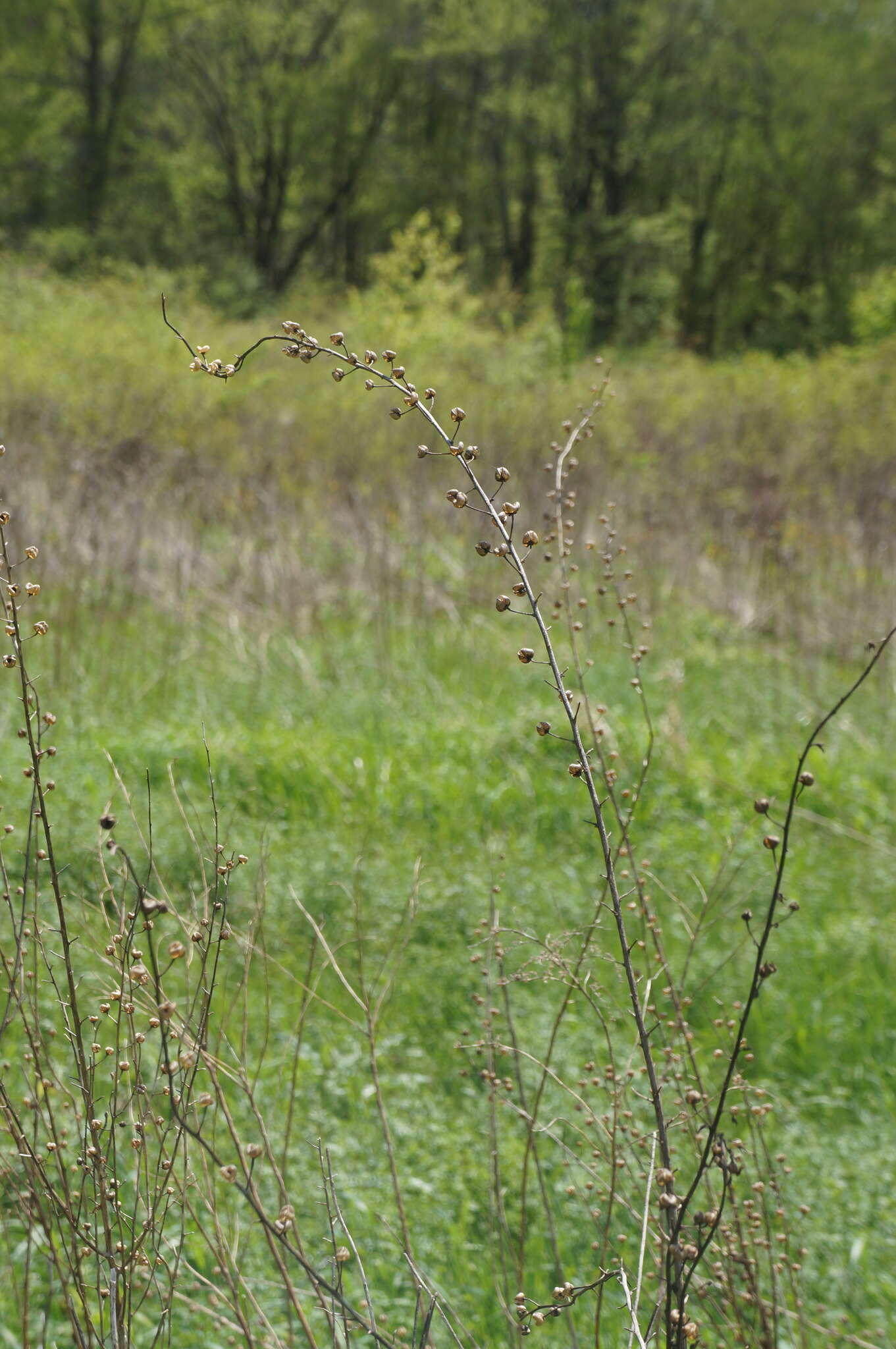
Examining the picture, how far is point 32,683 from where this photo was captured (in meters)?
1.20

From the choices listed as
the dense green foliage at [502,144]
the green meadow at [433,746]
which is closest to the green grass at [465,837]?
the green meadow at [433,746]

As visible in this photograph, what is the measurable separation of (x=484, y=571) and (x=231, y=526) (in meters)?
2.25

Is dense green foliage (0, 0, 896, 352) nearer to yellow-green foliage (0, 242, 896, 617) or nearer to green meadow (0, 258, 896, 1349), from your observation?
yellow-green foliage (0, 242, 896, 617)

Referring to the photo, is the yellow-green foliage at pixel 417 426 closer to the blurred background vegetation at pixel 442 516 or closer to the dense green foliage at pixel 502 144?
the blurred background vegetation at pixel 442 516

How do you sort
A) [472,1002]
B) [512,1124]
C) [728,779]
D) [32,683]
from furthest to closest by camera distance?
1. [728,779]
2. [472,1002]
3. [512,1124]
4. [32,683]

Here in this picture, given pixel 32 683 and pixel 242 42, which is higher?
pixel 242 42

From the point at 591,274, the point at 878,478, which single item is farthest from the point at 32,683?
the point at 591,274

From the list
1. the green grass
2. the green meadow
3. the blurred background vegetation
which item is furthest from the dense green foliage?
the green grass

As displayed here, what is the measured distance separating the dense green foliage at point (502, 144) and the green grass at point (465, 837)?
2258 centimetres

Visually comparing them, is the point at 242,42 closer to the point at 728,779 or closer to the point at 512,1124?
the point at 728,779

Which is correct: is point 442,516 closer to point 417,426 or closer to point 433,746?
point 417,426

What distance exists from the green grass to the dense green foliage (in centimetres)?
2258

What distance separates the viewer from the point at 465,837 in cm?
479

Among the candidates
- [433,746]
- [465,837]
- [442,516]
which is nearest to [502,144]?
[442,516]
